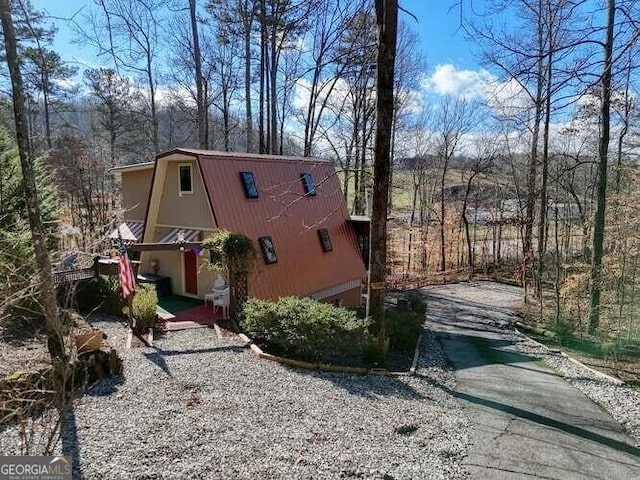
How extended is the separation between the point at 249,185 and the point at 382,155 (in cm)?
572

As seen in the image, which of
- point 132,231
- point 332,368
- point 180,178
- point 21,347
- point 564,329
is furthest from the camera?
point 132,231

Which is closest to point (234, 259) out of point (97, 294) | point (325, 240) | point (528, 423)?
point (97, 294)

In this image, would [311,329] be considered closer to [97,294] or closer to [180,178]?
[97,294]

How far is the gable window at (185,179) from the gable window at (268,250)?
9.18 feet

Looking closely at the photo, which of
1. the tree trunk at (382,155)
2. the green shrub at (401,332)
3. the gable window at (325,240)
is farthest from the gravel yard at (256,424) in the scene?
the gable window at (325,240)

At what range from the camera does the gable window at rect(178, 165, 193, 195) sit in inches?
523

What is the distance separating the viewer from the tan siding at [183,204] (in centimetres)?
1302

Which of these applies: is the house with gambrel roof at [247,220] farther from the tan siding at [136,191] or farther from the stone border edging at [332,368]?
the stone border edging at [332,368]

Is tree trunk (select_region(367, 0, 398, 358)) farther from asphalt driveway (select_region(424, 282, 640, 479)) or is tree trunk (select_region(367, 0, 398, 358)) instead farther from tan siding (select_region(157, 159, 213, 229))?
tan siding (select_region(157, 159, 213, 229))

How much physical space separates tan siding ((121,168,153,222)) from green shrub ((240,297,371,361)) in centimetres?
922

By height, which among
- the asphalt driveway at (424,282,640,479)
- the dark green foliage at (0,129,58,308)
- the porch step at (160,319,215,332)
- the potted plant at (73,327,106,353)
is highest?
the dark green foliage at (0,129,58,308)

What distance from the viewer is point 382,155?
8.78 meters

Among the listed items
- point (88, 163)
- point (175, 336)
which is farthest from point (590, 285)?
point (88, 163)

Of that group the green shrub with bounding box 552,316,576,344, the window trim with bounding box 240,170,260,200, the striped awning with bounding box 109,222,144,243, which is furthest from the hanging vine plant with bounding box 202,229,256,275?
the green shrub with bounding box 552,316,576,344
